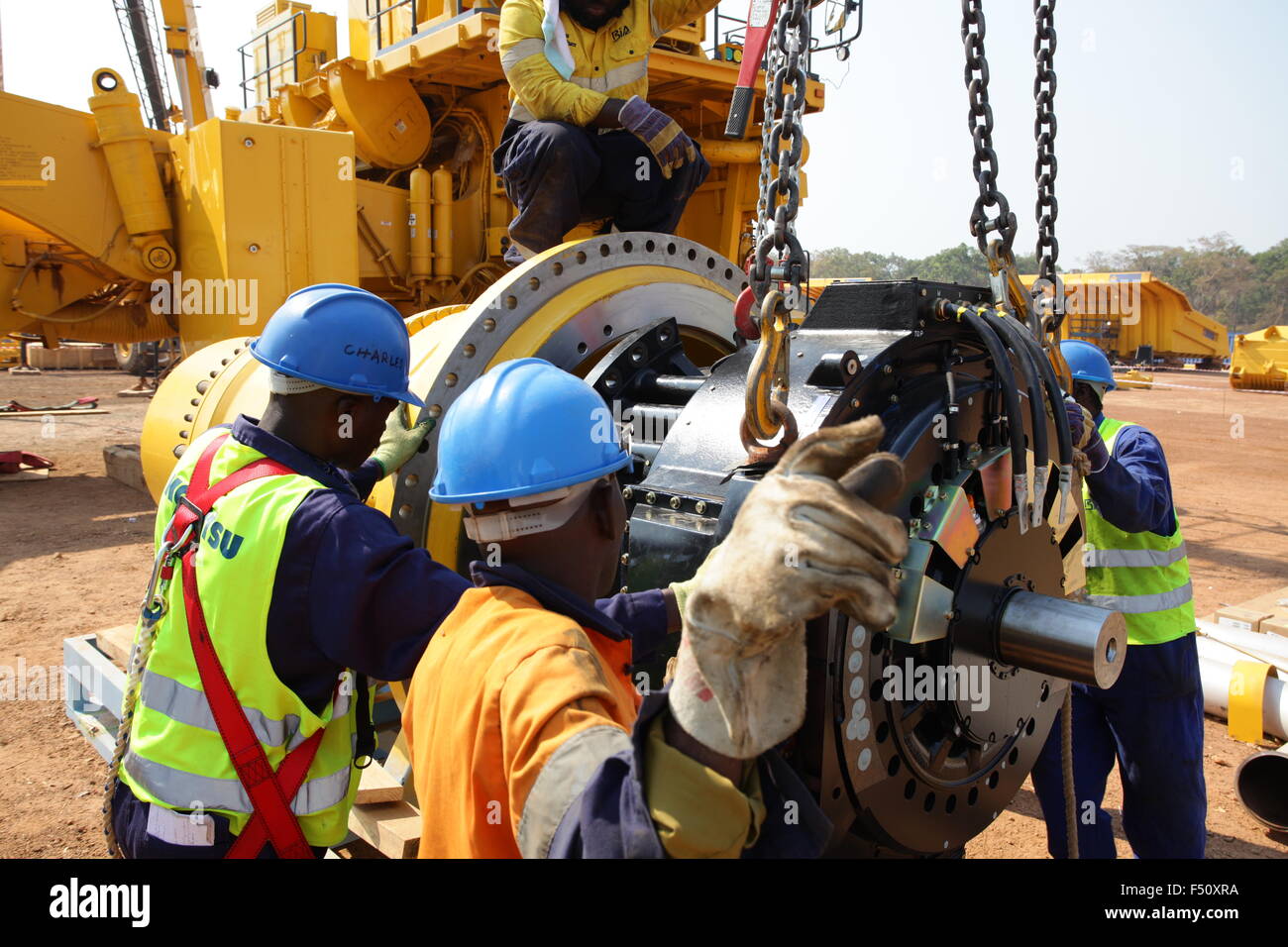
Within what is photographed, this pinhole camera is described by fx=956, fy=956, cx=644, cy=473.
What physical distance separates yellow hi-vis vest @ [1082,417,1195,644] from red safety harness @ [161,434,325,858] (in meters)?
2.35

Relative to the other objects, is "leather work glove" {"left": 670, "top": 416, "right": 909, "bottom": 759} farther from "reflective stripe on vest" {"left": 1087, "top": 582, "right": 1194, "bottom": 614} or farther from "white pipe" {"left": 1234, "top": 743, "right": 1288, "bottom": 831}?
"white pipe" {"left": 1234, "top": 743, "right": 1288, "bottom": 831}

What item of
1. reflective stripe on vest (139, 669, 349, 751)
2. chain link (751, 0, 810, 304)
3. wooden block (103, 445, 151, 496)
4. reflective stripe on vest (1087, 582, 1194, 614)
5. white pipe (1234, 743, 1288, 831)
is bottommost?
white pipe (1234, 743, 1288, 831)

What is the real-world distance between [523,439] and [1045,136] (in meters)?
1.38

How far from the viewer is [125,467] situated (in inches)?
376

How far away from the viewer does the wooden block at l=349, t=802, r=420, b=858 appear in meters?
2.39

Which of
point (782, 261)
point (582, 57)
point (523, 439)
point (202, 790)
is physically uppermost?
point (582, 57)

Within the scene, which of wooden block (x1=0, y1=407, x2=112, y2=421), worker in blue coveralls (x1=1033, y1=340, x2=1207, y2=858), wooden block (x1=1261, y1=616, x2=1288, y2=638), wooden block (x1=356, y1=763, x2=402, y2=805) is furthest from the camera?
wooden block (x1=0, y1=407, x2=112, y2=421)

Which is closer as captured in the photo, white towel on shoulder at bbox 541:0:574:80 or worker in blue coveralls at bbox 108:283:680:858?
worker in blue coveralls at bbox 108:283:680:858

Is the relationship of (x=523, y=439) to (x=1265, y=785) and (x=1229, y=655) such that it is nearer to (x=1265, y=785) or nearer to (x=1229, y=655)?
(x=1265, y=785)

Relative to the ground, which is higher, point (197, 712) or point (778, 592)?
point (778, 592)

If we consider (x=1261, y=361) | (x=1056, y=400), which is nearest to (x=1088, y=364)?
(x=1056, y=400)

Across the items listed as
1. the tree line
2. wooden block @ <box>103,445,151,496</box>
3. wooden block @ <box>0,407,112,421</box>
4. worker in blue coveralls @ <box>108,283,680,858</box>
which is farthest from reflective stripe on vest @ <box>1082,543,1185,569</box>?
the tree line
